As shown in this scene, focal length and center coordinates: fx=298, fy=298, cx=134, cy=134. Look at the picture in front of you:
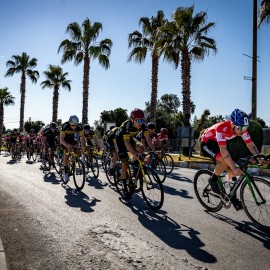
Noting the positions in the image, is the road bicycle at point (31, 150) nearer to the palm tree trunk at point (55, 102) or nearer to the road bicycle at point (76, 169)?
the road bicycle at point (76, 169)

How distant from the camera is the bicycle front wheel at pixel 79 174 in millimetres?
8219

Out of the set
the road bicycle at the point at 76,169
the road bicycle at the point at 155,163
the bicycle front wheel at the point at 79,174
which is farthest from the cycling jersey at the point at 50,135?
the bicycle front wheel at the point at 79,174

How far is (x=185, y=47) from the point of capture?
21797 millimetres

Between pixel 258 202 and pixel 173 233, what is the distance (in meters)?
1.43

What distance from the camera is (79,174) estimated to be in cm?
841

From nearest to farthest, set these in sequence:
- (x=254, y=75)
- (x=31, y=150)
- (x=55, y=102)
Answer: (x=254, y=75), (x=31, y=150), (x=55, y=102)

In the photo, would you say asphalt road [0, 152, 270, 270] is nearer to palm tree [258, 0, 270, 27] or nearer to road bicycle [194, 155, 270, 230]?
road bicycle [194, 155, 270, 230]

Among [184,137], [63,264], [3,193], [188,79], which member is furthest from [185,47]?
[63,264]

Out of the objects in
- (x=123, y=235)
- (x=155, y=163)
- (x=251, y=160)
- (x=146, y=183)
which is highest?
(x=251, y=160)

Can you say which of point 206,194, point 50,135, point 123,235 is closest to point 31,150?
point 50,135

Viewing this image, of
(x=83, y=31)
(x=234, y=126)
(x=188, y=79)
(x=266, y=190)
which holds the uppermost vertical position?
(x=83, y=31)

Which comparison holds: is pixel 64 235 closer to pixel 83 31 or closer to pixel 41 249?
pixel 41 249

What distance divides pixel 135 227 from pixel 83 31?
2654 centimetres

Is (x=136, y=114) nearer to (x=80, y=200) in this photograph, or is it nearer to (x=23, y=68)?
(x=80, y=200)
